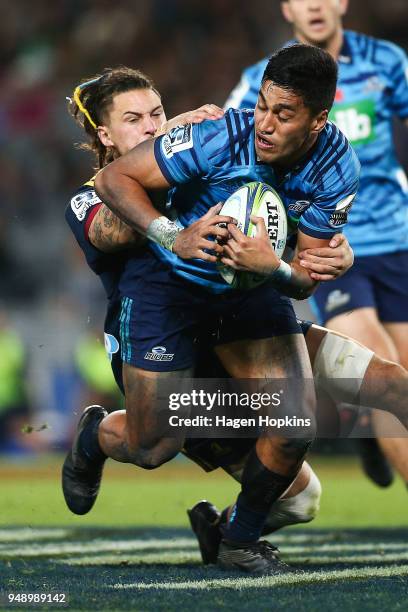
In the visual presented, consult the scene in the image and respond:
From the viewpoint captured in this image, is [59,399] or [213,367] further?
[59,399]

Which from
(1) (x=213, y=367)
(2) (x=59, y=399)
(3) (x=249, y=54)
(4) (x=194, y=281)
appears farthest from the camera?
(3) (x=249, y=54)

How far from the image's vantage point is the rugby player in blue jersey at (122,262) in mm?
4949

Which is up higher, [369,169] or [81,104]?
[81,104]

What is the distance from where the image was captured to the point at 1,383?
1323 centimetres

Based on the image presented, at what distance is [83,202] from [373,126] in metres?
1.99

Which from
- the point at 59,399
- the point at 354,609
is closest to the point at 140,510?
the point at 354,609

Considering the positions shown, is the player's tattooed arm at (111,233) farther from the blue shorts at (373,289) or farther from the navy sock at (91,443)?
the blue shorts at (373,289)

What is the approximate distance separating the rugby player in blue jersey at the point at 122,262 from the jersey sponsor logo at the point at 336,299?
95 cm

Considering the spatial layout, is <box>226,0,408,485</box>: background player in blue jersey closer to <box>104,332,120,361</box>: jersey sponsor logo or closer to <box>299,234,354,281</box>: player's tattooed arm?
<box>104,332,120,361</box>: jersey sponsor logo

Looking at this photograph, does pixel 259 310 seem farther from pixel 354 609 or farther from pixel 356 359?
pixel 354 609

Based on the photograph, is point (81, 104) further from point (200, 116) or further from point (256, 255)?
point (256, 255)

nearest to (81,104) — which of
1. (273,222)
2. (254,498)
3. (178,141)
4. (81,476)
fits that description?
(178,141)

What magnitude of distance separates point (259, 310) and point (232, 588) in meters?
1.22

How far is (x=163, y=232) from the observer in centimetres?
433
